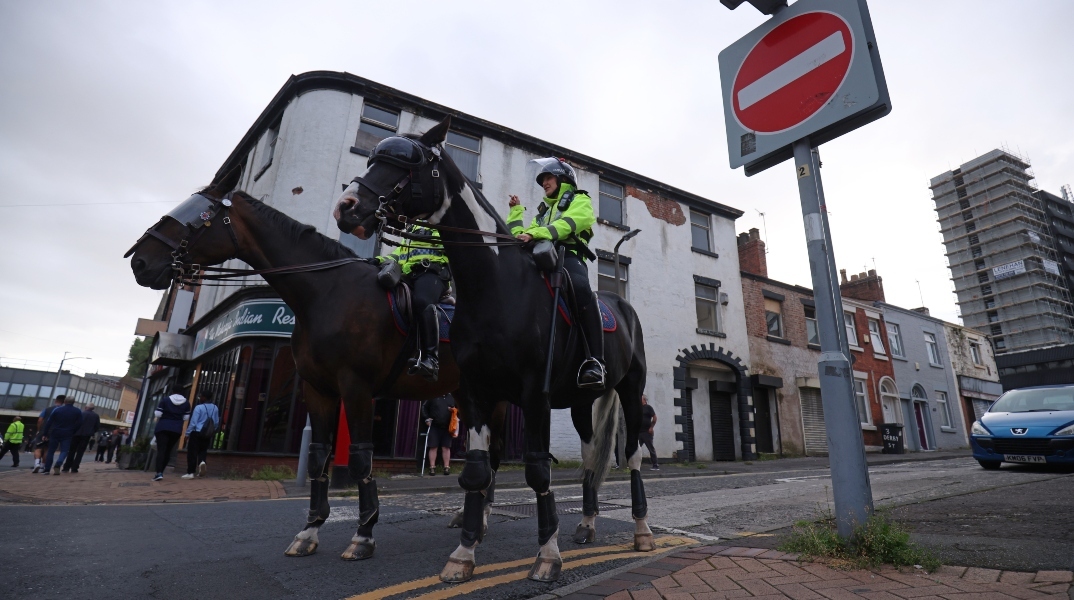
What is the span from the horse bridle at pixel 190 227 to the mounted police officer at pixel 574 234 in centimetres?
253

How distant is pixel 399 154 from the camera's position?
11.6ft

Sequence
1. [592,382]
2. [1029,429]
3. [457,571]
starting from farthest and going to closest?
1. [1029,429]
2. [592,382]
3. [457,571]

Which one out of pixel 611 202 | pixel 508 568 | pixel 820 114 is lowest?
pixel 508 568

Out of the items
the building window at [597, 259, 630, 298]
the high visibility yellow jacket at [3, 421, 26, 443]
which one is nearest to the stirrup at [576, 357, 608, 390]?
the building window at [597, 259, 630, 298]

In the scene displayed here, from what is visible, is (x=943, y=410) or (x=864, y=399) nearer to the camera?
(x=864, y=399)

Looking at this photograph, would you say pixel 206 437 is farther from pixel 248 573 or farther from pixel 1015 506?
pixel 1015 506

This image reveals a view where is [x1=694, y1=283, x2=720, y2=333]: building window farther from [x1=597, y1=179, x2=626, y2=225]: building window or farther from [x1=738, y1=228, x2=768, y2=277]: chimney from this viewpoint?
[x1=597, y1=179, x2=626, y2=225]: building window

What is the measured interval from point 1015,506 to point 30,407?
91369 mm

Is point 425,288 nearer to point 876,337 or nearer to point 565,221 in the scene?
point 565,221

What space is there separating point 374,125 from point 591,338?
1461cm

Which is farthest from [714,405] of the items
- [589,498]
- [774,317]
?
[589,498]

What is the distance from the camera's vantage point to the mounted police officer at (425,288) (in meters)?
4.53

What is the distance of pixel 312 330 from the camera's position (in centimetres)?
439

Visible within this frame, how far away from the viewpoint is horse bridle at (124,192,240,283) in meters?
4.43
